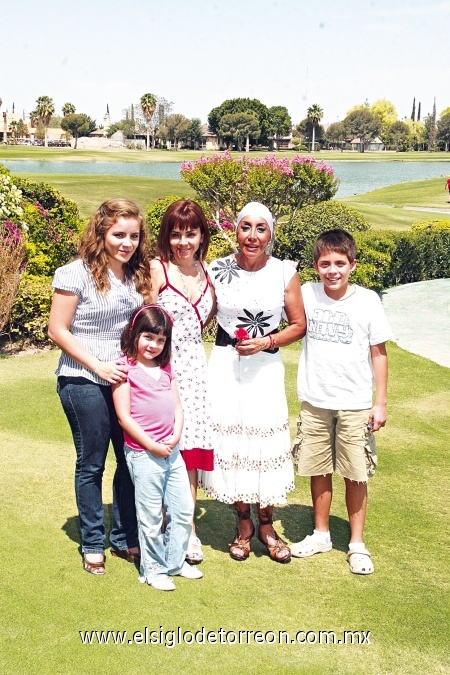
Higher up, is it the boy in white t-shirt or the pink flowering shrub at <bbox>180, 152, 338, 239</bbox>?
the pink flowering shrub at <bbox>180, 152, 338, 239</bbox>

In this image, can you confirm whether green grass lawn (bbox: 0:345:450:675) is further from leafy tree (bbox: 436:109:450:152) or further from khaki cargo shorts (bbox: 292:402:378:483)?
leafy tree (bbox: 436:109:450:152)

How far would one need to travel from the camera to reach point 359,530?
434 cm

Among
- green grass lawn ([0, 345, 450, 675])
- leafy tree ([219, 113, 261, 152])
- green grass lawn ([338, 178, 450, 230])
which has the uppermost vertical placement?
leafy tree ([219, 113, 261, 152])

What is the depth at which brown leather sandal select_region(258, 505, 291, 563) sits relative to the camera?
4293mm

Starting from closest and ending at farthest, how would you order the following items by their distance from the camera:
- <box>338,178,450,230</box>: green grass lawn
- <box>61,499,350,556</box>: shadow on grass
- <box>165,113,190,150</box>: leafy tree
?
<box>61,499,350,556</box>: shadow on grass, <box>338,178,450,230</box>: green grass lawn, <box>165,113,190,150</box>: leafy tree

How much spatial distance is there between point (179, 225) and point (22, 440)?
294 cm

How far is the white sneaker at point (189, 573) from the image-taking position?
404cm

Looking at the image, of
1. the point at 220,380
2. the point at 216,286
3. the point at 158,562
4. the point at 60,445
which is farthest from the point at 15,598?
the point at 60,445

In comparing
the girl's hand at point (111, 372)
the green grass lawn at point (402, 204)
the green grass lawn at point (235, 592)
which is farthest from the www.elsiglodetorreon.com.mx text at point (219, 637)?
the green grass lawn at point (402, 204)

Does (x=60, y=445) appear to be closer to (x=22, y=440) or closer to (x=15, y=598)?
(x=22, y=440)

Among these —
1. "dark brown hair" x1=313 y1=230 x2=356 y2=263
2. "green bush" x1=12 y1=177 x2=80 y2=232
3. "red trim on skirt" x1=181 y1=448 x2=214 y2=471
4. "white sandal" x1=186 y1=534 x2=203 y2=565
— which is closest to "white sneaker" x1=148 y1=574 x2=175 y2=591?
"white sandal" x1=186 y1=534 x2=203 y2=565

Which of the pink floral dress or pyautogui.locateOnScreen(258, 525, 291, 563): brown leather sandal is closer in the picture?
the pink floral dress

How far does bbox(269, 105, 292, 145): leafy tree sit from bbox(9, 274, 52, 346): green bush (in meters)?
116

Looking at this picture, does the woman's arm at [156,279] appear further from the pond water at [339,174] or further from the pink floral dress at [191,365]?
the pond water at [339,174]
